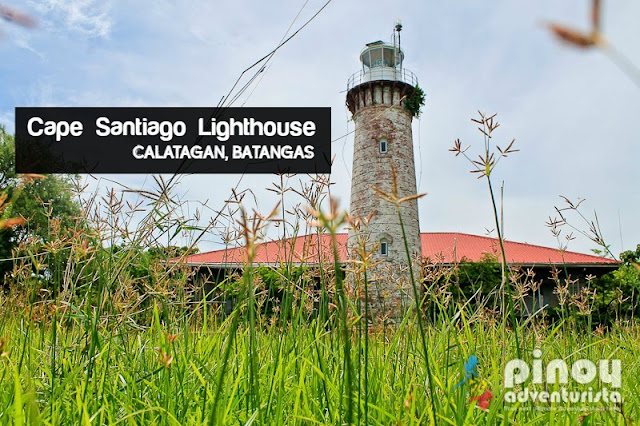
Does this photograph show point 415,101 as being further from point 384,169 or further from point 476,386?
point 476,386

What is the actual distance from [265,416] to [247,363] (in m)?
0.31

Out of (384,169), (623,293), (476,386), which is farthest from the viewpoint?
(384,169)

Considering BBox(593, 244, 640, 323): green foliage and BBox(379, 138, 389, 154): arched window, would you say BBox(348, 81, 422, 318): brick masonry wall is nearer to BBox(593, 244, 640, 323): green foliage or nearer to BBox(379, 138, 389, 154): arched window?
BBox(379, 138, 389, 154): arched window

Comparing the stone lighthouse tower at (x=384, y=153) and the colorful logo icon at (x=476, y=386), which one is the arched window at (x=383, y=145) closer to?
the stone lighthouse tower at (x=384, y=153)

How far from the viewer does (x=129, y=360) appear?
1653 mm

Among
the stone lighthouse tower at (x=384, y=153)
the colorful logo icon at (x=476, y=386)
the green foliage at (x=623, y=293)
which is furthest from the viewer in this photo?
the stone lighthouse tower at (x=384, y=153)

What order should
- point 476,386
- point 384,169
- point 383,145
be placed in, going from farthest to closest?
point 383,145 < point 384,169 < point 476,386

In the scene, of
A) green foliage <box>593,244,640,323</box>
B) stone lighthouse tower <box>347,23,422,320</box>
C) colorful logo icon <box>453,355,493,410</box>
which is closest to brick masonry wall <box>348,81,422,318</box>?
stone lighthouse tower <box>347,23,422,320</box>

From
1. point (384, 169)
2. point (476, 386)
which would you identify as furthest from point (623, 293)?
point (384, 169)

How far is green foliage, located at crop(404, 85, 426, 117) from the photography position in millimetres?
21016

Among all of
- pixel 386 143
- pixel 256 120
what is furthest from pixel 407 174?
pixel 256 120

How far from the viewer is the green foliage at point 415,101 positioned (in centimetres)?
2102

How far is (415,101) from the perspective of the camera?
70.1ft

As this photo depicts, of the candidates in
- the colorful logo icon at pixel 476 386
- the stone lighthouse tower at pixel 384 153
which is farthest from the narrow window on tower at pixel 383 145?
the colorful logo icon at pixel 476 386
